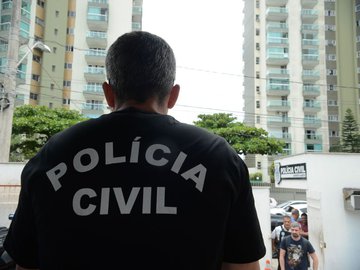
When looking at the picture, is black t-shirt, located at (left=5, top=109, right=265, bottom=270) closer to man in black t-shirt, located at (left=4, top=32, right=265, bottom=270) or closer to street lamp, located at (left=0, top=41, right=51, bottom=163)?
man in black t-shirt, located at (left=4, top=32, right=265, bottom=270)

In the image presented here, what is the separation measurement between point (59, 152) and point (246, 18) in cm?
4714

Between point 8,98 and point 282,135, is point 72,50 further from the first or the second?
point 8,98

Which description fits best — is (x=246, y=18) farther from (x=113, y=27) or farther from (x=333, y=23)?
(x=113, y=27)

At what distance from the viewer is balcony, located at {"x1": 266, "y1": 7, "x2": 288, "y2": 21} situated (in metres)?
38.6

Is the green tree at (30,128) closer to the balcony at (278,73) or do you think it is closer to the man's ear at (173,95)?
the man's ear at (173,95)

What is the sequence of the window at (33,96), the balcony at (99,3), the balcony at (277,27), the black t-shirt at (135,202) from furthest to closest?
the balcony at (277,27), the balcony at (99,3), the window at (33,96), the black t-shirt at (135,202)

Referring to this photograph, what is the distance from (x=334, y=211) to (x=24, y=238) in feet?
25.4

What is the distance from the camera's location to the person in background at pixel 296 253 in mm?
5043

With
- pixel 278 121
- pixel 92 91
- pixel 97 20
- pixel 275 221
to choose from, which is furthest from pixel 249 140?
pixel 97 20

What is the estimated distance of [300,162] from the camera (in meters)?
8.30

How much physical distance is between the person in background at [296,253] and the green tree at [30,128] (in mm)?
15019

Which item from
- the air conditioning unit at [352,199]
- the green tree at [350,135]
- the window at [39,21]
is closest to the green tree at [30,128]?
the air conditioning unit at [352,199]

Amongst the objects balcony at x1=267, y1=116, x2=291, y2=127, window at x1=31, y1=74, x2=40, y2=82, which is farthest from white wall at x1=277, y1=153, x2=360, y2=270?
balcony at x1=267, y1=116, x2=291, y2=127

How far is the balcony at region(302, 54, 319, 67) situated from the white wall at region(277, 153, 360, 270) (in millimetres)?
32375
